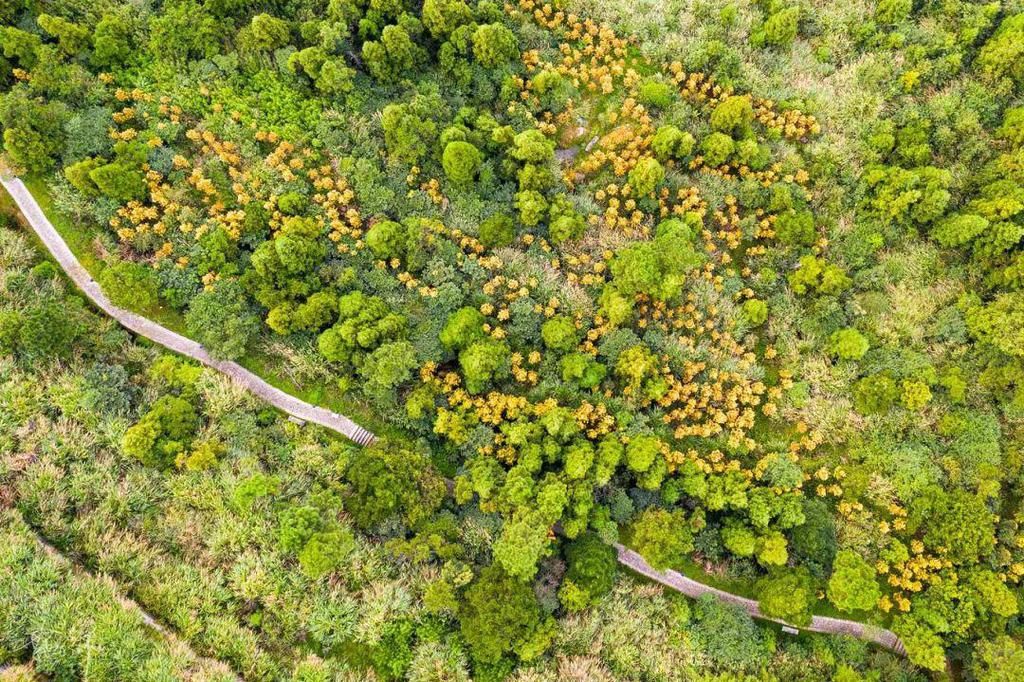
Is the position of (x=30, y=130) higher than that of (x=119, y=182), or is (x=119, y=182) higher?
(x=30, y=130)

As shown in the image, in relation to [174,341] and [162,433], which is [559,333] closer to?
[162,433]

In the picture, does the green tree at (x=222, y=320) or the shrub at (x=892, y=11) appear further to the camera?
the shrub at (x=892, y=11)

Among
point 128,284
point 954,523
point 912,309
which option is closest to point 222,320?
point 128,284

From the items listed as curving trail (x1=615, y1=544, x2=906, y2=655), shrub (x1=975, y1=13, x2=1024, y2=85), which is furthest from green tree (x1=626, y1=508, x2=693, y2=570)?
shrub (x1=975, y1=13, x2=1024, y2=85)

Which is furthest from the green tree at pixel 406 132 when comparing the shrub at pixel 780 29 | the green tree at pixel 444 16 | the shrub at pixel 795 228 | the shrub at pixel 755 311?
the shrub at pixel 780 29

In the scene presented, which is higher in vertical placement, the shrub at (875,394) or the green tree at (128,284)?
the shrub at (875,394)

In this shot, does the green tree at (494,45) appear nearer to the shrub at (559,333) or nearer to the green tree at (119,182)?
the shrub at (559,333)

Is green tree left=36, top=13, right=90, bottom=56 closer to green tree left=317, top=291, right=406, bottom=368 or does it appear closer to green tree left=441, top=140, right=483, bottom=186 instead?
green tree left=441, top=140, right=483, bottom=186
